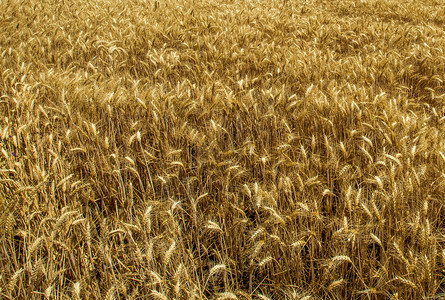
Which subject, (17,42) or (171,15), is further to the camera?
(171,15)

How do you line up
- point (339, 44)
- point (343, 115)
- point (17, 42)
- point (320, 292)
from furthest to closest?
1. point (339, 44)
2. point (17, 42)
3. point (343, 115)
4. point (320, 292)

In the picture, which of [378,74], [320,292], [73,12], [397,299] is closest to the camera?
[397,299]

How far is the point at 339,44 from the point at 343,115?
3.03m

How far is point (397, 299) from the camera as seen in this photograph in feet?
3.59

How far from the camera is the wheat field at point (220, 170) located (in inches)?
49.2

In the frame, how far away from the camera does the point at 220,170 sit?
1.75m

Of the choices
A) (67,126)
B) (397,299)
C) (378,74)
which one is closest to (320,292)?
(397,299)

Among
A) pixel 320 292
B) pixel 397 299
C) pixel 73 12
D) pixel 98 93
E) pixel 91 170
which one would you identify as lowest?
pixel 320 292

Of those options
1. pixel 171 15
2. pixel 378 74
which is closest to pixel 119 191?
pixel 378 74

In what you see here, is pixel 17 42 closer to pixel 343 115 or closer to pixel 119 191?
pixel 119 191

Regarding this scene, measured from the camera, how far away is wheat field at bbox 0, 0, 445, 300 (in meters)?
1.25

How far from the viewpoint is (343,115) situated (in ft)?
7.34

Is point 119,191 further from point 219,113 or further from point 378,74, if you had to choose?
point 378,74

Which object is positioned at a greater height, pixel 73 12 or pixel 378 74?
pixel 73 12
